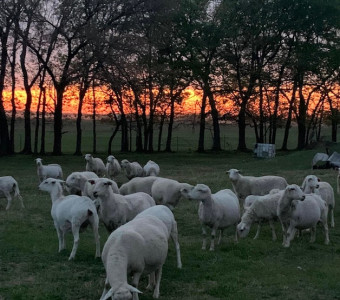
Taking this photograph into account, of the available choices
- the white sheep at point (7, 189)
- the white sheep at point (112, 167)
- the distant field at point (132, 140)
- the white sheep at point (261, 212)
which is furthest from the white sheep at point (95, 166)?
the distant field at point (132, 140)

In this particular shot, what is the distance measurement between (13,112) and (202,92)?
16.4 meters

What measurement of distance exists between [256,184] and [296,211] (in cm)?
511

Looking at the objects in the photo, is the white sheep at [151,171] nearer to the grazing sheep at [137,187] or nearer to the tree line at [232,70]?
the grazing sheep at [137,187]

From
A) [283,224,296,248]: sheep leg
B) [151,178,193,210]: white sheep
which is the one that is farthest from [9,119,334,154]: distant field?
[283,224,296,248]: sheep leg

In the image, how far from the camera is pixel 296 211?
11.6 meters

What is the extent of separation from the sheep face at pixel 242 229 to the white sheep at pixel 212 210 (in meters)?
0.25

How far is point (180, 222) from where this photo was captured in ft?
45.9

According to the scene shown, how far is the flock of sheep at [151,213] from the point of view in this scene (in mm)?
7137

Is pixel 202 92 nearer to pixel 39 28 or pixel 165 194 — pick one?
pixel 39 28

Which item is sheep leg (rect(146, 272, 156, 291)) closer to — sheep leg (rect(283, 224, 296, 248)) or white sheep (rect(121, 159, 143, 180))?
sheep leg (rect(283, 224, 296, 248))

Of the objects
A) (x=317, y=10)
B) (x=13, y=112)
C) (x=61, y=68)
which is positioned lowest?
(x=13, y=112)

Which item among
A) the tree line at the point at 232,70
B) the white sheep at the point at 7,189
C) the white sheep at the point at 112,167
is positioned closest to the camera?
the white sheep at the point at 7,189

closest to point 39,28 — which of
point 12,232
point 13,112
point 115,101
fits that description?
point 13,112

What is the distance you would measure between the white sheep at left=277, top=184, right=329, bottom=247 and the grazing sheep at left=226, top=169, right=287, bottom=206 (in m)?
4.49
